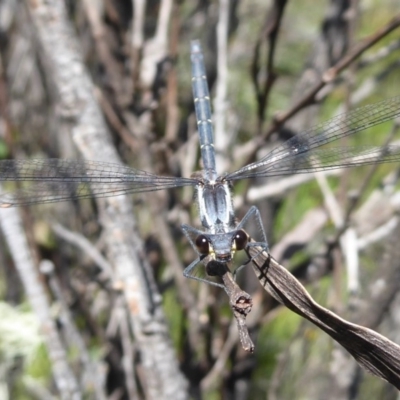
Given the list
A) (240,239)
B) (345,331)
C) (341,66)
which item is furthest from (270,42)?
(345,331)

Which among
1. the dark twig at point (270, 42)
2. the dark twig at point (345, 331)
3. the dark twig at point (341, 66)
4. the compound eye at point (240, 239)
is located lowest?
the dark twig at point (345, 331)

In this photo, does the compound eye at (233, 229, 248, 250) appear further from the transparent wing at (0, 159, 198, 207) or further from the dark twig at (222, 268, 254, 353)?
the dark twig at (222, 268, 254, 353)

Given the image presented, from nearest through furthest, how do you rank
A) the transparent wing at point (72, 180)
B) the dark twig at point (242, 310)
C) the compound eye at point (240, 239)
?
the dark twig at point (242, 310) < the compound eye at point (240, 239) < the transparent wing at point (72, 180)

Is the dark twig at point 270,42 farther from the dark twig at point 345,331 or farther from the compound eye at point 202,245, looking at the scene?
the dark twig at point 345,331

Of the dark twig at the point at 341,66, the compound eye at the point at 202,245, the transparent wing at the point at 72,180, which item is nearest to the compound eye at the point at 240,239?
the compound eye at the point at 202,245

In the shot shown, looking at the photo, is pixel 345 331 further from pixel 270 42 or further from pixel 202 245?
pixel 270 42

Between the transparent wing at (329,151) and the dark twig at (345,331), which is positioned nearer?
the dark twig at (345,331)

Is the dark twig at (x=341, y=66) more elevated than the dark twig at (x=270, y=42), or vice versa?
the dark twig at (x=270, y=42)
